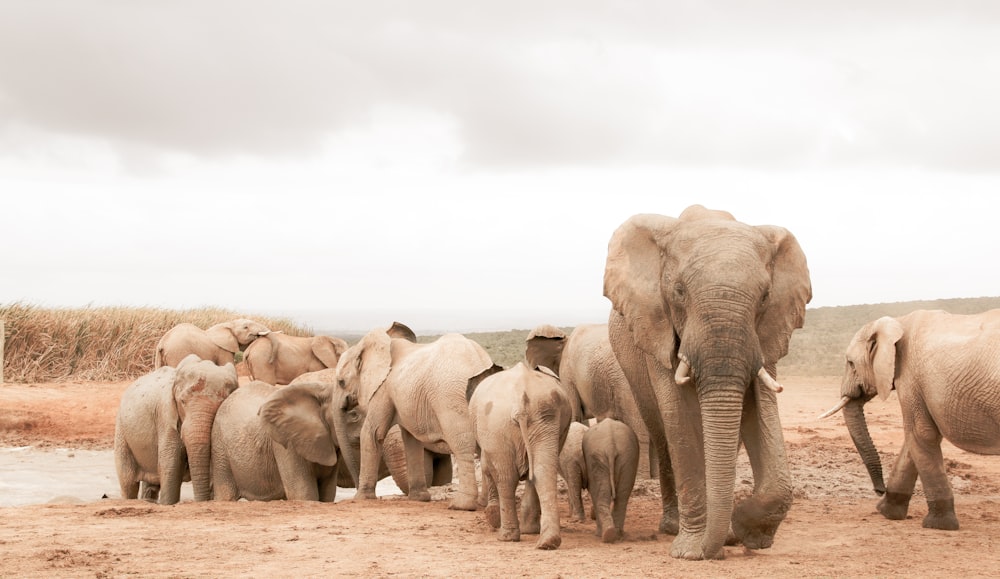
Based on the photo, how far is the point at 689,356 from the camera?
316 inches

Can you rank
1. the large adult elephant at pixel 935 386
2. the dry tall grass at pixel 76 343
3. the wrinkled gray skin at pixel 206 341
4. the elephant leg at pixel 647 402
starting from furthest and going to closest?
the dry tall grass at pixel 76 343
the wrinkled gray skin at pixel 206 341
the large adult elephant at pixel 935 386
the elephant leg at pixel 647 402

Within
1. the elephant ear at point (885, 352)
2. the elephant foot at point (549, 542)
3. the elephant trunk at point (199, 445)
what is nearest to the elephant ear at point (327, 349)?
the elephant trunk at point (199, 445)

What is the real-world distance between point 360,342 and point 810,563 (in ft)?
20.8

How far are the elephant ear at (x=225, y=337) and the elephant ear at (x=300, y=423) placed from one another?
11502 millimetres

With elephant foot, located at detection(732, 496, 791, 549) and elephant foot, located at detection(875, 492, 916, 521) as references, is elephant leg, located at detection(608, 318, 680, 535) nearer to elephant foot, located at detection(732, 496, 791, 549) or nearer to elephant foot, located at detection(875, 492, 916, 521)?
elephant foot, located at detection(732, 496, 791, 549)

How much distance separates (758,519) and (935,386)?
2.80 meters

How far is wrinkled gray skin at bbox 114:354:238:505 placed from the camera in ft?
41.9

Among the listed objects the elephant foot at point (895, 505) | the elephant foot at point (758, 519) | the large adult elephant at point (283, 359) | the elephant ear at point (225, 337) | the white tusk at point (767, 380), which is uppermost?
the white tusk at point (767, 380)

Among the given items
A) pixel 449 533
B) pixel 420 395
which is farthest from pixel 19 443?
pixel 449 533

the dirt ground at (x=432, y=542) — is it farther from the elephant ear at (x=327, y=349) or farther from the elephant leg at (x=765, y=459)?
the elephant ear at (x=327, y=349)

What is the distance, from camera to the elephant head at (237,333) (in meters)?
24.6

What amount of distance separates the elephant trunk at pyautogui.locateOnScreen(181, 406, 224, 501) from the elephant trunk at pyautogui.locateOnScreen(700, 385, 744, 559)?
6480mm

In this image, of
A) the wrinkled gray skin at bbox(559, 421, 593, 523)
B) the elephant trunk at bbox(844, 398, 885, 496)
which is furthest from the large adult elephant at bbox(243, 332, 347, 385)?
the wrinkled gray skin at bbox(559, 421, 593, 523)

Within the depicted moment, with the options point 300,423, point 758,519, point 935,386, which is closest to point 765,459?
point 758,519
